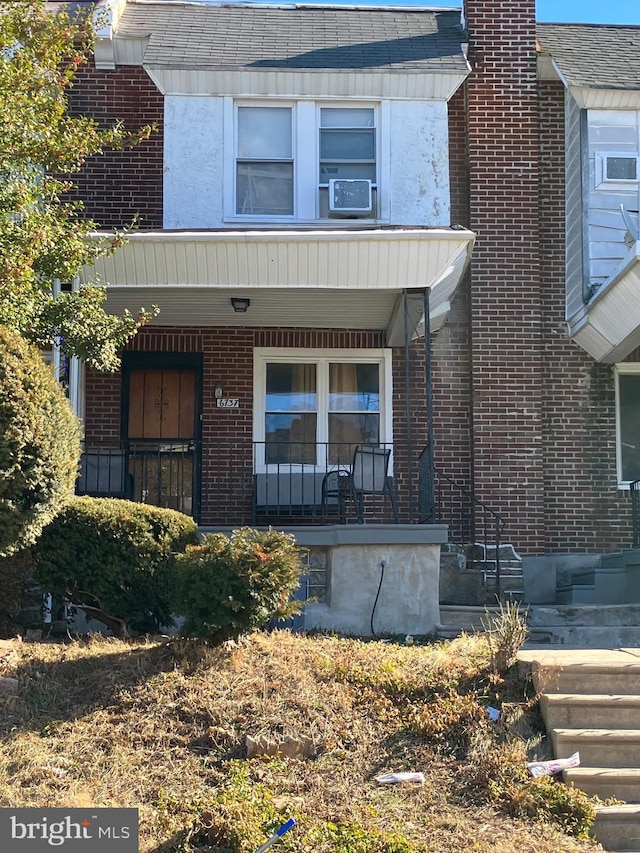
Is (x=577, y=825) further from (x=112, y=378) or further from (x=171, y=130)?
(x=171, y=130)

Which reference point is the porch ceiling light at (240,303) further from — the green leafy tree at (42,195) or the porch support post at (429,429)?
the green leafy tree at (42,195)

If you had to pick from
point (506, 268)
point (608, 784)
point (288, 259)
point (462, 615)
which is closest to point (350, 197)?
point (288, 259)

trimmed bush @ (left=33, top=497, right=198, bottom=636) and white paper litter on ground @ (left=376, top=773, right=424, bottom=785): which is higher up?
trimmed bush @ (left=33, top=497, right=198, bottom=636)

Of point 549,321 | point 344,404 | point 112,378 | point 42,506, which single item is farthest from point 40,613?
point 549,321

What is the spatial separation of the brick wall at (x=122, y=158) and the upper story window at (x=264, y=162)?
1068 mm

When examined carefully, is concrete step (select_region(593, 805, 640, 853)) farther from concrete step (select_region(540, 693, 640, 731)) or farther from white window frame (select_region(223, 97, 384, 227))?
white window frame (select_region(223, 97, 384, 227))

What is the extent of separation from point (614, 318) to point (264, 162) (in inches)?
169

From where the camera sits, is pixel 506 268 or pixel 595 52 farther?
pixel 595 52

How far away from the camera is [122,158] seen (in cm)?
1241

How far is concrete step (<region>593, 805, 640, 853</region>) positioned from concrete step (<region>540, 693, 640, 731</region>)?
885 mm

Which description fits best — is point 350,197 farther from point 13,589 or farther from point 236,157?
point 13,589

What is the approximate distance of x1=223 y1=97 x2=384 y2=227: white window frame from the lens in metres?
11.8

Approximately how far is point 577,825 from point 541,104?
9.28 m

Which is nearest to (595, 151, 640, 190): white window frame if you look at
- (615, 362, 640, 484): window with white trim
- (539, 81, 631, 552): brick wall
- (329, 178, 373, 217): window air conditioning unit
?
(539, 81, 631, 552): brick wall
